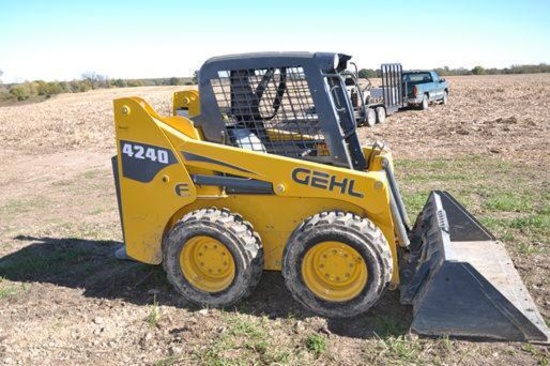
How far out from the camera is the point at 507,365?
141 inches

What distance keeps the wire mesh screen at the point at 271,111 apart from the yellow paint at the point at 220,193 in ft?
1.11

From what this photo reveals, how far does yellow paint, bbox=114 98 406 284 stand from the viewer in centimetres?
426

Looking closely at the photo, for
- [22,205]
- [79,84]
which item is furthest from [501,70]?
[22,205]

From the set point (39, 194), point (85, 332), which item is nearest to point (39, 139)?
point (39, 194)

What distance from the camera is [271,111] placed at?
184 inches

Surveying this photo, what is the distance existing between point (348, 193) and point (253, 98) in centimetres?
118

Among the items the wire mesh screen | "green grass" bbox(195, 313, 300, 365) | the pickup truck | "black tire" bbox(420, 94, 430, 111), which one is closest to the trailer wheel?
the pickup truck

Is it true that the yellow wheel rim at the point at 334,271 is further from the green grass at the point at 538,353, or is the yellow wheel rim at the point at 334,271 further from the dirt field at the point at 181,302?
the green grass at the point at 538,353

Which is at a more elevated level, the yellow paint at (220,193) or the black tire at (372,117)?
the yellow paint at (220,193)

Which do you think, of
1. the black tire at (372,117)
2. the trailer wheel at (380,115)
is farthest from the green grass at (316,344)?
the trailer wheel at (380,115)

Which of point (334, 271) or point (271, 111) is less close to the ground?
point (271, 111)

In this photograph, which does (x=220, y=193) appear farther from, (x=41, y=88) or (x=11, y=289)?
(x=41, y=88)

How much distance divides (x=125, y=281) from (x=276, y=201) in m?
1.88

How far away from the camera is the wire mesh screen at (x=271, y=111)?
14.9 ft
